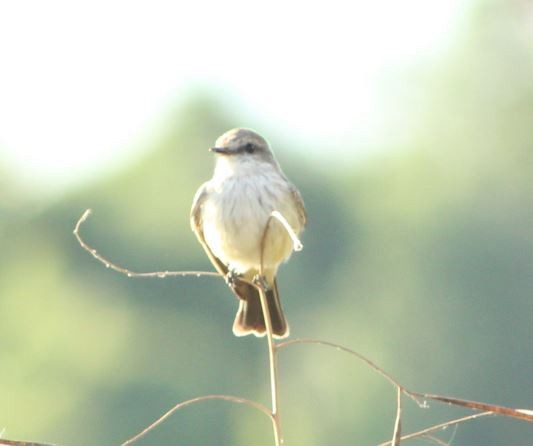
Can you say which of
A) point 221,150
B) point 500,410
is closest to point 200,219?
point 221,150

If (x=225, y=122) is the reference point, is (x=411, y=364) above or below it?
below

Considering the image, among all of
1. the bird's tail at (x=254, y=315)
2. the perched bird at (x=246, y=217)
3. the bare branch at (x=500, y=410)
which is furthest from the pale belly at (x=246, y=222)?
the bare branch at (x=500, y=410)

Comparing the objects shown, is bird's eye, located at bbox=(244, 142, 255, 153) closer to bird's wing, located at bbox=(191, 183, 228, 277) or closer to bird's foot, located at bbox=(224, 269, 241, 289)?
bird's wing, located at bbox=(191, 183, 228, 277)

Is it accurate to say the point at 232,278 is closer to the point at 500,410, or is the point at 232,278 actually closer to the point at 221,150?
the point at 221,150

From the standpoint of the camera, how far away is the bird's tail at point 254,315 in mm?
6367

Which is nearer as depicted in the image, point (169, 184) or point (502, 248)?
point (502, 248)

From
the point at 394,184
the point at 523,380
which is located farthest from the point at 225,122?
the point at 523,380

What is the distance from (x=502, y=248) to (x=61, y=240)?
36.9ft

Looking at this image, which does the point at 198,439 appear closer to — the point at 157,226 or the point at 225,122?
the point at 157,226

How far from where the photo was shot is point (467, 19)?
51.3 metres

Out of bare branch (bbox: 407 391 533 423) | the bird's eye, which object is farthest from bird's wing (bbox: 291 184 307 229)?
bare branch (bbox: 407 391 533 423)

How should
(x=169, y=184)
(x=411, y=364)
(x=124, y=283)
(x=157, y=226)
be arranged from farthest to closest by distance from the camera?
(x=169, y=184) → (x=157, y=226) → (x=124, y=283) → (x=411, y=364)

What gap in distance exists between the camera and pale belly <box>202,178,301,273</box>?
623cm

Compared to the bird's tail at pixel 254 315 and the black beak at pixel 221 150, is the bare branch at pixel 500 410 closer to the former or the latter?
the bird's tail at pixel 254 315
